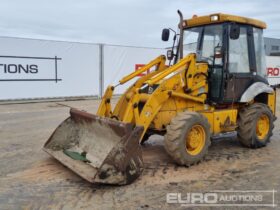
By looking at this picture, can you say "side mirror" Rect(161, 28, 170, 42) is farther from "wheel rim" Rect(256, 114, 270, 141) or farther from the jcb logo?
the jcb logo

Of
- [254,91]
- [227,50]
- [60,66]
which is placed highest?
[227,50]

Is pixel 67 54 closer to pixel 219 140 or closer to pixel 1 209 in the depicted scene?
pixel 219 140

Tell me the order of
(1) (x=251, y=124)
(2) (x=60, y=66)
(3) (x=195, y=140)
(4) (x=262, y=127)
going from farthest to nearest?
(2) (x=60, y=66) < (4) (x=262, y=127) < (1) (x=251, y=124) < (3) (x=195, y=140)

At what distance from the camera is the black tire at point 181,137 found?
498 cm

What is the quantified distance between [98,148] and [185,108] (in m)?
1.70

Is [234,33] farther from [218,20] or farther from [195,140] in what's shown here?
[195,140]

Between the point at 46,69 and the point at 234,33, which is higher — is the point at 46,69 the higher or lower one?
the lower one

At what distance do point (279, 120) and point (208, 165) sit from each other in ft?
17.2

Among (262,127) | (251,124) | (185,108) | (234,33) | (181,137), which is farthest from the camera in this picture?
(262,127)

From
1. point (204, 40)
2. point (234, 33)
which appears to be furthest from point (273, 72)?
point (234, 33)

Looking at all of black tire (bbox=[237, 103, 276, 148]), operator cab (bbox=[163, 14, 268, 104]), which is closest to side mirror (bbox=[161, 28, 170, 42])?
operator cab (bbox=[163, 14, 268, 104])

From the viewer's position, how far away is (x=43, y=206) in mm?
3869

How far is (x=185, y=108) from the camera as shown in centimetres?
586

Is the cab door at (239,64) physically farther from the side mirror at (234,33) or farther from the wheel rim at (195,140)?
the wheel rim at (195,140)
